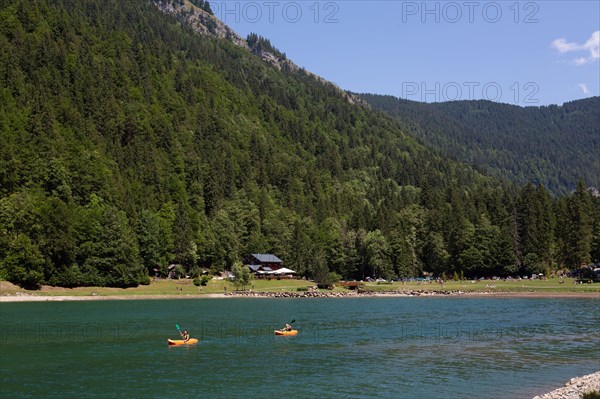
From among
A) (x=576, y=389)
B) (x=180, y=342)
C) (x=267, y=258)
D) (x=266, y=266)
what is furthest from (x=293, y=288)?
(x=576, y=389)

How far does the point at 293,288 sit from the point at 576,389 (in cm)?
12029

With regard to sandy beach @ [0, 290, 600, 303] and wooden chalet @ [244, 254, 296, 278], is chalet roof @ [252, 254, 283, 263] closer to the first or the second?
wooden chalet @ [244, 254, 296, 278]

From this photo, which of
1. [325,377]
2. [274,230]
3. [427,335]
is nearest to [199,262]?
[274,230]

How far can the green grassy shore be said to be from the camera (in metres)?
132

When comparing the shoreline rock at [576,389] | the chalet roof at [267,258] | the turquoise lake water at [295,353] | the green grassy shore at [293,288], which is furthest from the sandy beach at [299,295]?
the shoreline rock at [576,389]

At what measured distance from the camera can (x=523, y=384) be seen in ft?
151

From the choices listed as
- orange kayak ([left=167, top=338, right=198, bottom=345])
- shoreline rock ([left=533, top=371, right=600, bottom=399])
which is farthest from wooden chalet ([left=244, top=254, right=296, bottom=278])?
shoreline rock ([left=533, top=371, right=600, bottom=399])

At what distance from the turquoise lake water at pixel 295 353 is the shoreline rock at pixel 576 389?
7.12 ft

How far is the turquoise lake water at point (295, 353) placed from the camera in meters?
A: 45.7

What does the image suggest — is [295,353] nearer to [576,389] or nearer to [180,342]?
[180,342]

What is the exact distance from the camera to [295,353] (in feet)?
202

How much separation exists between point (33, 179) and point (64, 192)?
292 inches

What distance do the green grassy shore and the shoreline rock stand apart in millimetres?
95717

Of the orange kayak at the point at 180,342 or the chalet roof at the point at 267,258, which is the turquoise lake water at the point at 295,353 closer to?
the orange kayak at the point at 180,342
